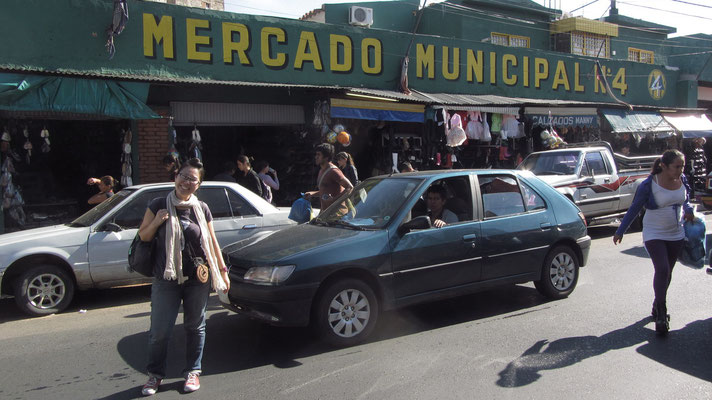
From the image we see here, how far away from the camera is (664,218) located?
5.36 m

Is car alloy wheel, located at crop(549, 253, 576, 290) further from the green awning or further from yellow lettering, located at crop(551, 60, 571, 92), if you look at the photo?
yellow lettering, located at crop(551, 60, 571, 92)

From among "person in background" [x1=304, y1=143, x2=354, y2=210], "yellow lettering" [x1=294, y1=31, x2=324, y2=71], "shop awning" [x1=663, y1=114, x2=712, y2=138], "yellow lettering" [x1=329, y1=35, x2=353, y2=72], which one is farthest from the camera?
"shop awning" [x1=663, y1=114, x2=712, y2=138]

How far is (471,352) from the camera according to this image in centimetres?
495

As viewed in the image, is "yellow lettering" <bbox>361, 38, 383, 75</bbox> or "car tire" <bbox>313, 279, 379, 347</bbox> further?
"yellow lettering" <bbox>361, 38, 383, 75</bbox>

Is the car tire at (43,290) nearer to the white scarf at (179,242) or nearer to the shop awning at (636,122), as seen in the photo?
the white scarf at (179,242)

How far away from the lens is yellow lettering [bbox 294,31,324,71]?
12680 mm

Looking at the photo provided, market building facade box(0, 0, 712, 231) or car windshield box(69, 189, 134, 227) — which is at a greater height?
market building facade box(0, 0, 712, 231)

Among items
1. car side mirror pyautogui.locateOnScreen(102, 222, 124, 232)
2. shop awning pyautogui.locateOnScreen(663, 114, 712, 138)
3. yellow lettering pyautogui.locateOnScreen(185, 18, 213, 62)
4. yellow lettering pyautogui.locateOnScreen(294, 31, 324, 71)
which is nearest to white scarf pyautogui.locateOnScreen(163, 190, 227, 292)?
car side mirror pyautogui.locateOnScreen(102, 222, 124, 232)

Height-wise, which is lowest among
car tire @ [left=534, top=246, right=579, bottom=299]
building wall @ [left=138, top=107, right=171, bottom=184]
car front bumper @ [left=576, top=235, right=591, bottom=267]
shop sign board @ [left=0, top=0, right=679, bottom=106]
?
car tire @ [left=534, top=246, right=579, bottom=299]

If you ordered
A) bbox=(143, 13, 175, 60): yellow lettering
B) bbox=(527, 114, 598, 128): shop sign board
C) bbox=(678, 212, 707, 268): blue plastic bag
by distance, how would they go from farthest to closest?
bbox=(527, 114, 598, 128): shop sign board < bbox=(143, 13, 175, 60): yellow lettering < bbox=(678, 212, 707, 268): blue plastic bag

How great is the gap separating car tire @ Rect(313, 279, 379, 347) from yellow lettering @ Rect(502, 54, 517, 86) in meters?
12.9

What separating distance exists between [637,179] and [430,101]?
4.77 m

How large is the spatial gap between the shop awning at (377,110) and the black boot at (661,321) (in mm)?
7725

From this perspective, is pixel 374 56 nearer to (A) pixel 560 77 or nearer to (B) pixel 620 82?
(A) pixel 560 77
